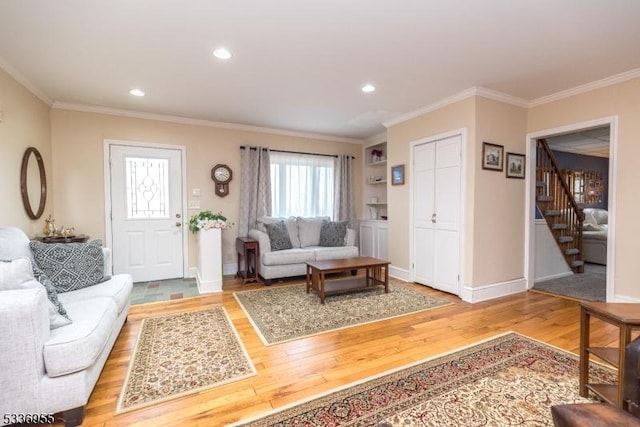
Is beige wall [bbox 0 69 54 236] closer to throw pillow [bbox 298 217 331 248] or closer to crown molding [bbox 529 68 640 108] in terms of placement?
throw pillow [bbox 298 217 331 248]

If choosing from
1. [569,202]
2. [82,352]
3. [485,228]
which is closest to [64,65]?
[82,352]

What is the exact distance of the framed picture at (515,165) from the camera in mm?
3797

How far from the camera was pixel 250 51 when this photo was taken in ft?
8.48

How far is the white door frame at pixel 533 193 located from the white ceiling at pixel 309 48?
0.46 metres

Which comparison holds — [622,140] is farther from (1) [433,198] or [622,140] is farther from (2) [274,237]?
(2) [274,237]

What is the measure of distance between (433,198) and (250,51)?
281 centimetres

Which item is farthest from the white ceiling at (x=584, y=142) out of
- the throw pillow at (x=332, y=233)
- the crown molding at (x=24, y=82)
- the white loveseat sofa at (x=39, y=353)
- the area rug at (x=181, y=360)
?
the crown molding at (x=24, y=82)

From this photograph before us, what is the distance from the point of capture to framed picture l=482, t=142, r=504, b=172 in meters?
3.58

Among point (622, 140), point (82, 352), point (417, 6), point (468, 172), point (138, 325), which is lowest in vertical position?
point (138, 325)

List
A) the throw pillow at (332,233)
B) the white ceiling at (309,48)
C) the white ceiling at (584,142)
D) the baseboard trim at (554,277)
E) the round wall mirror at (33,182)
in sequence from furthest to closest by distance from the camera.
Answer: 1. the white ceiling at (584,142)
2. the throw pillow at (332,233)
3. the baseboard trim at (554,277)
4. the round wall mirror at (33,182)
5. the white ceiling at (309,48)

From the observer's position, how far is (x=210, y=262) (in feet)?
12.9

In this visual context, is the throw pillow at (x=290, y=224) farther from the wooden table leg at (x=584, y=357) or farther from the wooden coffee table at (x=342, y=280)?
the wooden table leg at (x=584, y=357)

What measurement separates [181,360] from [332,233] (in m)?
3.04

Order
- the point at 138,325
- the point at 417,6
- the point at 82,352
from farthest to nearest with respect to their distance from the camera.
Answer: the point at 138,325 → the point at 417,6 → the point at 82,352
